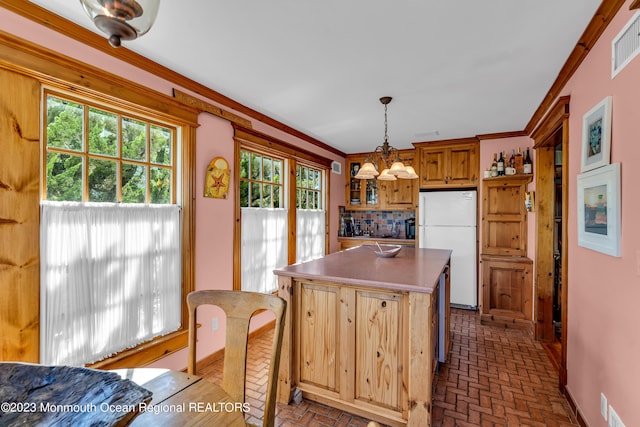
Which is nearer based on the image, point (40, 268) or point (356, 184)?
→ point (40, 268)

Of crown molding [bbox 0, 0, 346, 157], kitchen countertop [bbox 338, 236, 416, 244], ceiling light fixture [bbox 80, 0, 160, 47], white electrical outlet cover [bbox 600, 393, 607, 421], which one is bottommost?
white electrical outlet cover [bbox 600, 393, 607, 421]

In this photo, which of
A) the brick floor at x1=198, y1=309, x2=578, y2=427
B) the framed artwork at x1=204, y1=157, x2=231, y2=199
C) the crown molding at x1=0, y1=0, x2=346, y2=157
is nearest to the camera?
the crown molding at x1=0, y1=0, x2=346, y2=157

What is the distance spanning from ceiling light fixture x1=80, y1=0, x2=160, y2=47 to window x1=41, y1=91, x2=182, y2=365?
4.46ft

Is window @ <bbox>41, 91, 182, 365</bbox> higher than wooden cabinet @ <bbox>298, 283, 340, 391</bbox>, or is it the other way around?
window @ <bbox>41, 91, 182, 365</bbox>

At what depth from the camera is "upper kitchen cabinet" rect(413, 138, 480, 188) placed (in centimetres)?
433

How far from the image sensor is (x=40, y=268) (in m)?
1.67

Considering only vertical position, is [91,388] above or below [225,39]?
below

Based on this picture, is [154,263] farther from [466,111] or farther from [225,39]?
[466,111]

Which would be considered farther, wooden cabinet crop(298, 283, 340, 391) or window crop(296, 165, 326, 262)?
window crop(296, 165, 326, 262)

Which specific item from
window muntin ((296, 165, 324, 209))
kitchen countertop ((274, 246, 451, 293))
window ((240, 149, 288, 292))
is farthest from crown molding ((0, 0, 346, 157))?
kitchen countertop ((274, 246, 451, 293))

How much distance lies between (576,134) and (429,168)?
247cm

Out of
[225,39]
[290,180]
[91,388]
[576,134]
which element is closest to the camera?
[91,388]

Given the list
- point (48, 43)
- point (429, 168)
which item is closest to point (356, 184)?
point (429, 168)

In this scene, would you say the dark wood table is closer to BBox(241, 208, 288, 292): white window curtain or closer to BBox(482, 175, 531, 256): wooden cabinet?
BBox(241, 208, 288, 292): white window curtain
